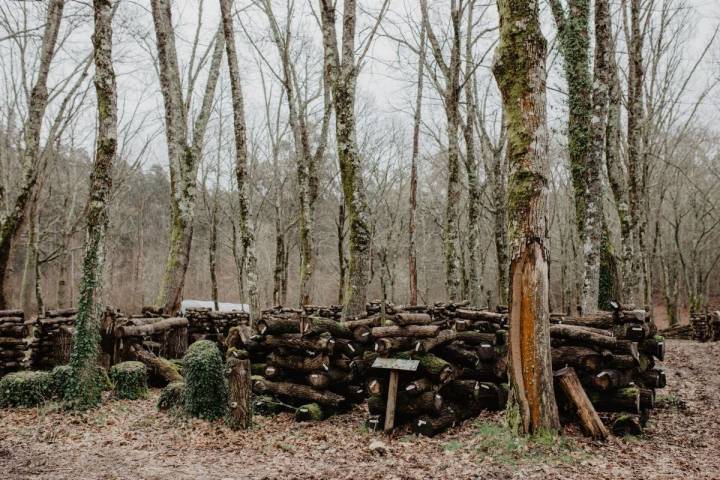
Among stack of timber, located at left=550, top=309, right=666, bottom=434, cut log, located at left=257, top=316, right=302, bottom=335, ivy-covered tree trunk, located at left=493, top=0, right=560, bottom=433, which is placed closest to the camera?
ivy-covered tree trunk, located at left=493, top=0, right=560, bottom=433

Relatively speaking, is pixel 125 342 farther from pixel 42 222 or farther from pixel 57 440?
pixel 42 222

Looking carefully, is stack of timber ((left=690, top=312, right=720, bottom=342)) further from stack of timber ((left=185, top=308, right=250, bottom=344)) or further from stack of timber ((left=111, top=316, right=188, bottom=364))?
stack of timber ((left=111, top=316, right=188, bottom=364))

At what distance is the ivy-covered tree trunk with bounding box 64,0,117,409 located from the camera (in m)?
8.48

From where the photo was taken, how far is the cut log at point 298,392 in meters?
8.48

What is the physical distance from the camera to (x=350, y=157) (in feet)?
36.8

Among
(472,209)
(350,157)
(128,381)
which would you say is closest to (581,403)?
(350,157)

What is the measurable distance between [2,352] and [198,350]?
499cm

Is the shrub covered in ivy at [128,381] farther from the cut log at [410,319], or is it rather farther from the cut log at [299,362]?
the cut log at [410,319]

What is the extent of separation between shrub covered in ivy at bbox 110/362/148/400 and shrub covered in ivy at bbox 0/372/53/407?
113 centimetres

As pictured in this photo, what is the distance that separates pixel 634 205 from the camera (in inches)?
560

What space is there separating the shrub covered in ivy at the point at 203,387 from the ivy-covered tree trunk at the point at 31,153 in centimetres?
767

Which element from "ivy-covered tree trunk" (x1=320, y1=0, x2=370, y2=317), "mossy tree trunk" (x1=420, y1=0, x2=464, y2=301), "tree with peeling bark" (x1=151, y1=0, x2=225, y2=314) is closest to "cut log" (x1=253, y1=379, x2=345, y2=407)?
"ivy-covered tree trunk" (x1=320, y1=0, x2=370, y2=317)

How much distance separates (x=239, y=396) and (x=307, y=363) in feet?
4.64

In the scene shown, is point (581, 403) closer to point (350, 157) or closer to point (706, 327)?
point (350, 157)
